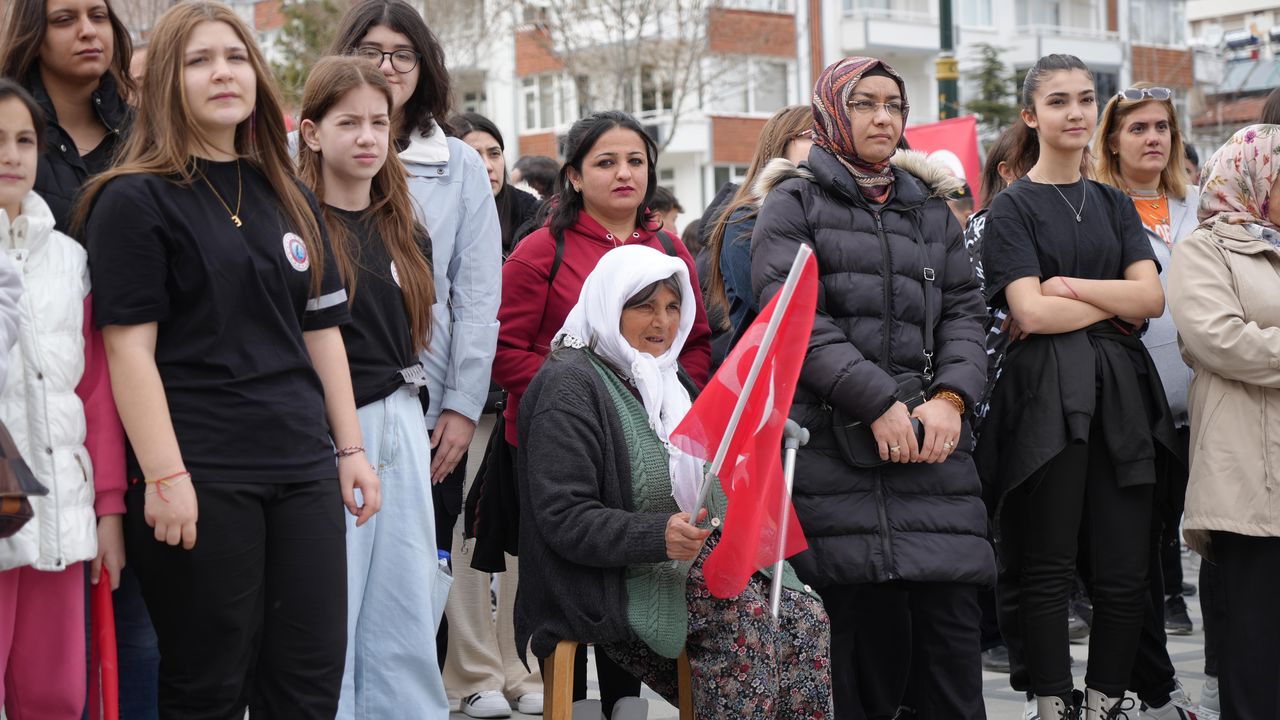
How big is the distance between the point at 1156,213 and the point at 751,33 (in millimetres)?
27879

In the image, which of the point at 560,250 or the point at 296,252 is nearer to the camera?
the point at 296,252

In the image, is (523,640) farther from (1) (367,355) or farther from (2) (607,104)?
(2) (607,104)

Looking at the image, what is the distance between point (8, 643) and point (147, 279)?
0.93 m

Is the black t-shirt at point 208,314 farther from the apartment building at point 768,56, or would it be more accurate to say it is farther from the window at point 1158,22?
the window at point 1158,22

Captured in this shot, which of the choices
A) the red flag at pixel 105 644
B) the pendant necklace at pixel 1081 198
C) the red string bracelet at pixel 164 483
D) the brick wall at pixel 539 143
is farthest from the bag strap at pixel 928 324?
the brick wall at pixel 539 143

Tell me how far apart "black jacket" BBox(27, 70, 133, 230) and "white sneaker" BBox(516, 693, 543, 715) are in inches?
115

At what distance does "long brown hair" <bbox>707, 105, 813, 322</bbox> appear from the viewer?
6121 mm

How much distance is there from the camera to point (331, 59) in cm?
462

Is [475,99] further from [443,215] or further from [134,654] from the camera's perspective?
[134,654]

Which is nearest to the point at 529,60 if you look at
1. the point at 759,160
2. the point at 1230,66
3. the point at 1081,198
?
the point at 1230,66

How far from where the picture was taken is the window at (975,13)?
44344 millimetres

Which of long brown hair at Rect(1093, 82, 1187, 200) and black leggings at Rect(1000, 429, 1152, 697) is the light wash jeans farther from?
long brown hair at Rect(1093, 82, 1187, 200)

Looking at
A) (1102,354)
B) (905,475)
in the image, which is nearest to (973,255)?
(1102,354)

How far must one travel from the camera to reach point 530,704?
6.09 meters
